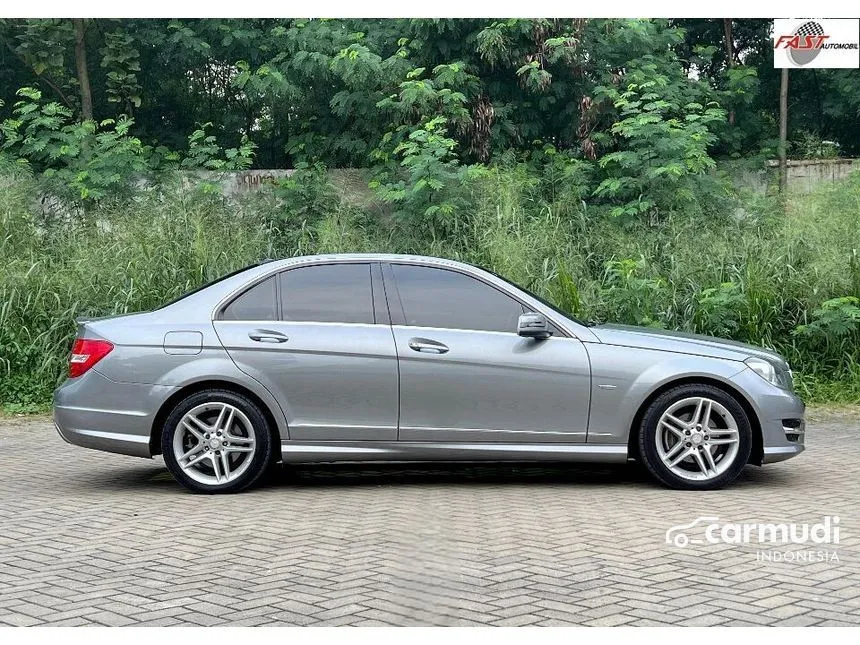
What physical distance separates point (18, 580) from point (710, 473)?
182 inches

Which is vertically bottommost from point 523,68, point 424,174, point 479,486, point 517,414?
point 479,486

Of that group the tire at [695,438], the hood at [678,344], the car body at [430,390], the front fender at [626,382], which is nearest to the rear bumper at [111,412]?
the car body at [430,390]

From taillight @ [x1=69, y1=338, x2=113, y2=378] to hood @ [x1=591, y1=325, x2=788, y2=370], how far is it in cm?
345

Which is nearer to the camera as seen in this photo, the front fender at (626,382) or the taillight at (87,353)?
the front fender at (626,382)

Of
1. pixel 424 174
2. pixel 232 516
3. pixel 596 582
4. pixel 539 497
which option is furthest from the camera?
pixel 424 174

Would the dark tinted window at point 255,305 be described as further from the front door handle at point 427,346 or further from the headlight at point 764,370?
the headlight at point 764,370

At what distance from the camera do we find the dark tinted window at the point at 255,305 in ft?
28.2

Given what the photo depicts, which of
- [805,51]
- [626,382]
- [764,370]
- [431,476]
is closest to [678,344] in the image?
[626,382]

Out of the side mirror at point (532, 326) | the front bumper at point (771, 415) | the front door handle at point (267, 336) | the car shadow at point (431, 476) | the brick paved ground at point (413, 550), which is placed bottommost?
the car shadow at point (431, 476)

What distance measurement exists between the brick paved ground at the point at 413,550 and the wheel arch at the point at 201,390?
40cm

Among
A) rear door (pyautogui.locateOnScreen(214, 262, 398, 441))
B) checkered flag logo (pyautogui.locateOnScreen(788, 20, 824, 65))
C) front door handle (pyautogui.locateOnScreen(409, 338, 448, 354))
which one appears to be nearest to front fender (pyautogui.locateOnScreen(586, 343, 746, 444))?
front door handle (pyautogui.locateOnScreen(409, 338, 448, 354))

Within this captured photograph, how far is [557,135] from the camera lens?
20.9m
